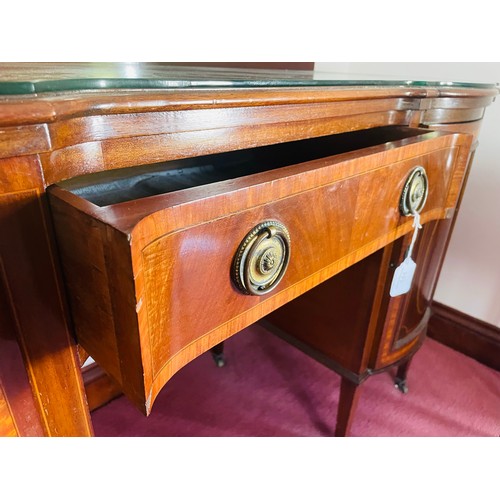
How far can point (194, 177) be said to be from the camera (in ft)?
1.97

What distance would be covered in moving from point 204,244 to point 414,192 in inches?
12.7

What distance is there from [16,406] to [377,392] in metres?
0.87

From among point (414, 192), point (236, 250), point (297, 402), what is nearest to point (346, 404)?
point (297, 402)

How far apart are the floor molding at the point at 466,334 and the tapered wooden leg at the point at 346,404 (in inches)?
19.6

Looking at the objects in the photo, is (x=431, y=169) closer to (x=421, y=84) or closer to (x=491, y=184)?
(x=421, y=84)

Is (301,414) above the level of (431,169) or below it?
below

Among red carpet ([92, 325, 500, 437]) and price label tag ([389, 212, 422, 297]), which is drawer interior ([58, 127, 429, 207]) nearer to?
price label tag ([389, 212, 422, 297])

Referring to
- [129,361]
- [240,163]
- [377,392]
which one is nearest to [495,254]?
[377,392]

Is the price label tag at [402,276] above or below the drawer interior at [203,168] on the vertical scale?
below

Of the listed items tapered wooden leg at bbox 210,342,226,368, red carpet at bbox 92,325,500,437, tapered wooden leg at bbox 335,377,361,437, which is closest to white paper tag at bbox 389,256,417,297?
tapered wooden leg at bbox 335,377,361,437

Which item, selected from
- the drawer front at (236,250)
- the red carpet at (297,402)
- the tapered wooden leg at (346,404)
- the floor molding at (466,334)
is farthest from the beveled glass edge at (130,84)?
the floor molding at (466,334)

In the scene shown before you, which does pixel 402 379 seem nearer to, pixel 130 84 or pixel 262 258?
pixel 262 258

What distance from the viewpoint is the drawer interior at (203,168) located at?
0.47m

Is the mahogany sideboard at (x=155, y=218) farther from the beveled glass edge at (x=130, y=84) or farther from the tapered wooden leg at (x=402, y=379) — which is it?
the tapered wooden leg at (x=402, y=379)
